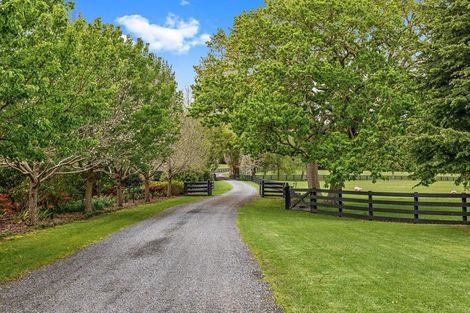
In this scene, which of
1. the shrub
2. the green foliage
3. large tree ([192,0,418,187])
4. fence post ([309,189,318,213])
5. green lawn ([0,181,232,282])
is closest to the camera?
green lawn ([0,181,232,282])

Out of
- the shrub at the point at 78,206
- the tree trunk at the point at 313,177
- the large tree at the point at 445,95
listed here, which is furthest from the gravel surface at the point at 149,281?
the tree trunk at the point at 313,177

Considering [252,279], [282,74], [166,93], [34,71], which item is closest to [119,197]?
[166,93]

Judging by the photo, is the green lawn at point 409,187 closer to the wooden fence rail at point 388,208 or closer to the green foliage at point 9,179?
the wooden fence rail at point 388,208

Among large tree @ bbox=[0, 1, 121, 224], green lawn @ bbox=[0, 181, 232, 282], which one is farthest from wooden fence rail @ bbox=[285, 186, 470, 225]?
large tree @ bbox=[0, 1, 121, 224]

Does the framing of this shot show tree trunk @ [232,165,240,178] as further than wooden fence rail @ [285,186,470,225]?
Yes

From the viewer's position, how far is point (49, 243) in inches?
503

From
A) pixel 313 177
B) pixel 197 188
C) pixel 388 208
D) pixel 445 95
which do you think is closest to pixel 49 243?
pixel 445 95

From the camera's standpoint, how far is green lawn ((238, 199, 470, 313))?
22.0 feet

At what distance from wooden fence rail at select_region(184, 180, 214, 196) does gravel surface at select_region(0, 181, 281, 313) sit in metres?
22.8

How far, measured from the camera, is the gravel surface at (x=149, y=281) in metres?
6.78

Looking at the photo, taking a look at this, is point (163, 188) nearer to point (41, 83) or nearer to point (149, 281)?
point (41, 83)

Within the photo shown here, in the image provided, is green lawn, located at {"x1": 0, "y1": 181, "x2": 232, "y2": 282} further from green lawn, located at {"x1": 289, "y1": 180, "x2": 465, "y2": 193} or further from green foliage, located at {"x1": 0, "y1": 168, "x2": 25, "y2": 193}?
green lawn, located at {"x1": 289, "y1": 180, "x2": 465, "y2": 193}

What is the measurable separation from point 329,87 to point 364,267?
14.8 meters

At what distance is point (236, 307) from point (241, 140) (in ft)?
53.6
